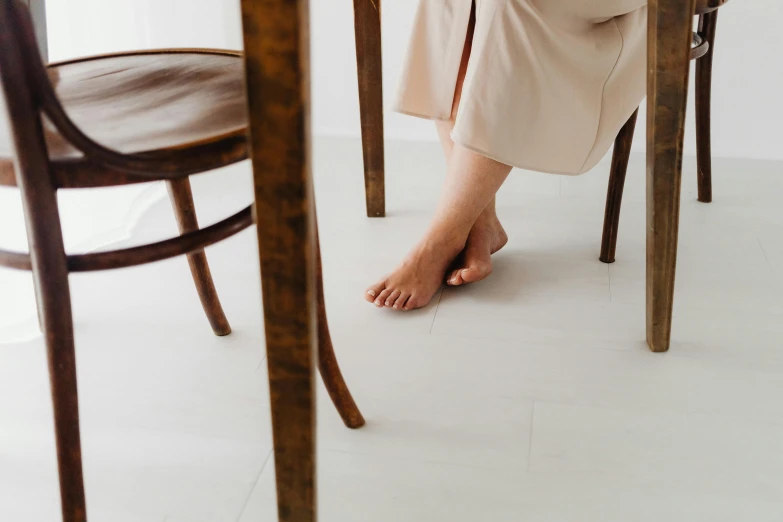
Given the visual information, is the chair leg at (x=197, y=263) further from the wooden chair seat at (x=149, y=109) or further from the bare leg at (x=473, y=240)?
the bare leg at (x=473, y=240)

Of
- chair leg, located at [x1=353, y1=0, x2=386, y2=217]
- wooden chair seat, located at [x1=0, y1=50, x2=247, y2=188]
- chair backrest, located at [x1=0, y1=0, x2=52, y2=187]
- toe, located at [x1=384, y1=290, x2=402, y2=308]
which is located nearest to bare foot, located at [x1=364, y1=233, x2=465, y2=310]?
toe, located at [x1=384, y1=290, x2=402, y2=308]

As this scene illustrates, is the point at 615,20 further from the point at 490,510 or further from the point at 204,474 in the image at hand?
the point at 204,474

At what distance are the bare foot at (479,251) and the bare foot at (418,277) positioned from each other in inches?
0.9

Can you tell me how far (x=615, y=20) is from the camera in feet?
4.12

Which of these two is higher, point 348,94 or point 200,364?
point 348,94

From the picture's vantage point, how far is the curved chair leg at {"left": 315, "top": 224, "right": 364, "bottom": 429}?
953 millimetres

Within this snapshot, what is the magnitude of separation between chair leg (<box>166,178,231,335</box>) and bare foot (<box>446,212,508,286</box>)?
418 millimetres

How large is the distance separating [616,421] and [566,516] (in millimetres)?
206

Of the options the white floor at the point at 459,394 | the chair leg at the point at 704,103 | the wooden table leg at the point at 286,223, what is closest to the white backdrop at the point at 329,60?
the white floor at the point at 459,394

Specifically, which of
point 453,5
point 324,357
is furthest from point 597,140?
point 324,357

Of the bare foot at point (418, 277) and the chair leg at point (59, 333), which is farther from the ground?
the chair leg at point (59, 333)

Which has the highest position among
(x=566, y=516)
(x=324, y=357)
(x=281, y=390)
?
(x=281, y=390)

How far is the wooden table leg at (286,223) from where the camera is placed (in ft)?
1.62

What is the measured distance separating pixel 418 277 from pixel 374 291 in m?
0.09
